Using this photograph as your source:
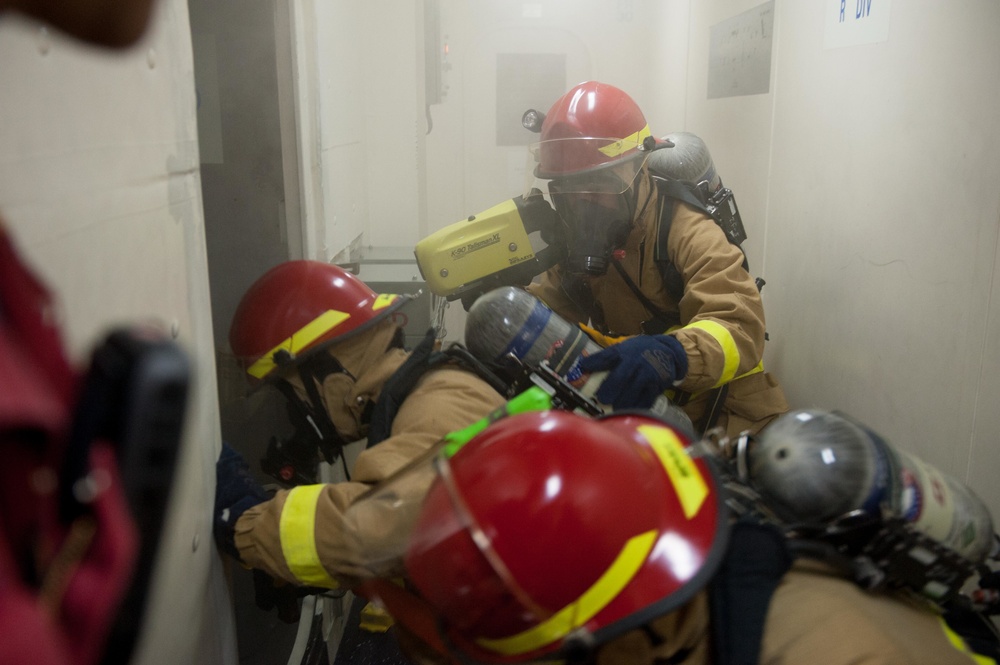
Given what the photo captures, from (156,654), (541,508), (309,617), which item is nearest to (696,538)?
(541,508)

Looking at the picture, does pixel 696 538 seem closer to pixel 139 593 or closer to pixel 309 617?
pixel 139 593

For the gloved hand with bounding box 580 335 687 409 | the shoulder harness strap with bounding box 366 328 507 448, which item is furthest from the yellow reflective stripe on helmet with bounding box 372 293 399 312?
the gloved hand with bounding box 580 335 687 409

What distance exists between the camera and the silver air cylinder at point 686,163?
263 cm

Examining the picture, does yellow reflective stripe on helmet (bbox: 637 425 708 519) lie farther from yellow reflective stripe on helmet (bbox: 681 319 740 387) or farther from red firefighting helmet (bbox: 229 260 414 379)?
yellow reflective stripe on helmet (bbox: 681 319 740 387)

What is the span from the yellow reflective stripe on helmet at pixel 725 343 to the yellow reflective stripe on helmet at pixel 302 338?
963mm

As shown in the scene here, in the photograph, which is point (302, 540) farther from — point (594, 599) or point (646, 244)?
point (646, 244)

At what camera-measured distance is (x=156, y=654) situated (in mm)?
1043

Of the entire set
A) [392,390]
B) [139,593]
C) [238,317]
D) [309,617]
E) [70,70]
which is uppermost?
[70,70]

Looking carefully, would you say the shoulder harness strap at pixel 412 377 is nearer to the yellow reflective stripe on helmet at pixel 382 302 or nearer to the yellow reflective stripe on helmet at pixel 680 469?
the yellow reflective stripe on helmet at pixel 382 302

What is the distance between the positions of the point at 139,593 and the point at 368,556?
→ 2.74 feet

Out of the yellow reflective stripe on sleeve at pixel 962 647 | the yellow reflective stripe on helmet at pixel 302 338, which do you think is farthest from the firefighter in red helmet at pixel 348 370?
the yellow reflective stripe on sleeve at pixel 962 647

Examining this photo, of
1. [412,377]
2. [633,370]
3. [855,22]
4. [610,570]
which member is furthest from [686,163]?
[610,570]

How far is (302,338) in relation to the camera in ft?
5.69

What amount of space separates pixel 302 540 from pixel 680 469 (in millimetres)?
666
